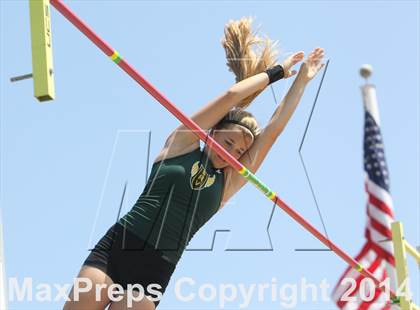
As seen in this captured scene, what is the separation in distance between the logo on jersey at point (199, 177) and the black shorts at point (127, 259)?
1.59 ft

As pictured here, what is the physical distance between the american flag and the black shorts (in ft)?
6.46

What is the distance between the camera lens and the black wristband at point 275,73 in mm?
6284

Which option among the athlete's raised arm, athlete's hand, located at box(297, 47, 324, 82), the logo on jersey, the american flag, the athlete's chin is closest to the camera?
the logo on jersey

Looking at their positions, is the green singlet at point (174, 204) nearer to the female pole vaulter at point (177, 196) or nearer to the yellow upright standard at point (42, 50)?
the female pole vaulter at point (177, 196)

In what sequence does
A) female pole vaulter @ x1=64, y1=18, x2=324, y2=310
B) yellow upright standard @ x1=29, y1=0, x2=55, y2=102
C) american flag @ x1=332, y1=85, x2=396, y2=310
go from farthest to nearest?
american flag @ x1=332, y1=85, x2=396, y2=310
female pole vaulter @ x1=64, y1=18, x2=324, y2=310
yellow upright standard @ x1=29, y1=0, x2=55, y2=102

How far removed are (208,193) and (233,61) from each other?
3.88 ft

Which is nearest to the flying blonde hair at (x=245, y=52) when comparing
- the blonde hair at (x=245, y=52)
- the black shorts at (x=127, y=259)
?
the blonde hair at (x=245, y=52)

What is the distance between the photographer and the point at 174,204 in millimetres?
5680

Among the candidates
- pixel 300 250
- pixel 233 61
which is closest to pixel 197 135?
pixel 233 61

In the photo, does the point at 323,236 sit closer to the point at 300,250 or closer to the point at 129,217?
the point at 300,250

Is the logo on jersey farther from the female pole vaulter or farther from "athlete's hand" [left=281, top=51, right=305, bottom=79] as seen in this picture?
"athlete's hand" [left=281, top=51, right=305, bottom=79]

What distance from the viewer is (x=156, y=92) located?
5.89 m

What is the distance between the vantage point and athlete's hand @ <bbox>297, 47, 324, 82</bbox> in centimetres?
655

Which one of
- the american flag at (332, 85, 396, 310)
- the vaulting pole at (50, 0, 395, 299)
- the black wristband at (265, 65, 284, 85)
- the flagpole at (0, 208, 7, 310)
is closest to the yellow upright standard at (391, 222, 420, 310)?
the american flag at (332, 85, 396, 310)
